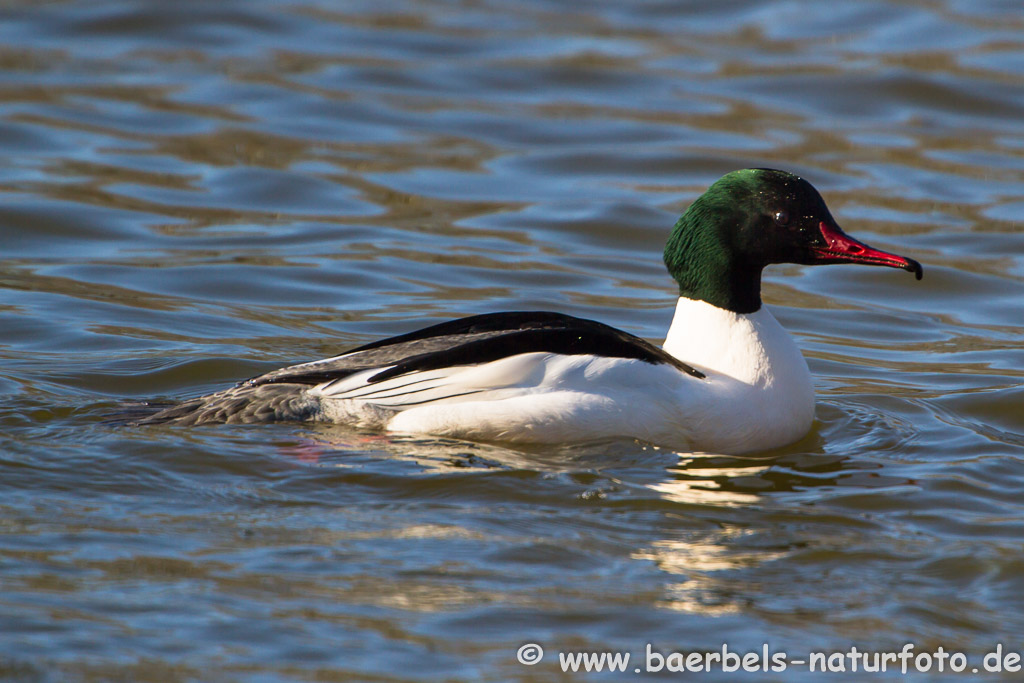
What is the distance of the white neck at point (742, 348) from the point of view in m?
6.10

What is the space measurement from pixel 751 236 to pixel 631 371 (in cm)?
87

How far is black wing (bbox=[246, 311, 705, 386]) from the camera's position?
5863mm

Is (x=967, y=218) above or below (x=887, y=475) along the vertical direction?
above

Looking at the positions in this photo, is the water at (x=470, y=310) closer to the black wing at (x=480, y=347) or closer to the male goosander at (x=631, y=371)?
the male goosander at (x=631, y=371)

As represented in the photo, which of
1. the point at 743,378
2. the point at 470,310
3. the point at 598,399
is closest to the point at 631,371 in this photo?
the point at 598,399

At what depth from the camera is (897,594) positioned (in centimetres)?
461

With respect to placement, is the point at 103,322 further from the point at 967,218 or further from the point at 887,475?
the point at 967,218

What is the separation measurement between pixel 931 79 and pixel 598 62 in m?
3.43

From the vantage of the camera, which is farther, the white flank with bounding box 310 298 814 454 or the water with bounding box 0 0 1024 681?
the white flank with bounding box 310 298 814 454

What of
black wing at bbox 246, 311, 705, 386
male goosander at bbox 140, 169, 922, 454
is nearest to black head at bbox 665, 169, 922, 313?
male goosander at bbox 140, 169, 922, 454

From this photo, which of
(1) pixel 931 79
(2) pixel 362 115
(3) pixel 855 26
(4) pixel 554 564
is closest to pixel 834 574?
(4) pixel 554 564

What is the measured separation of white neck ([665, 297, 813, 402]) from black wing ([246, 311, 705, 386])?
157mm

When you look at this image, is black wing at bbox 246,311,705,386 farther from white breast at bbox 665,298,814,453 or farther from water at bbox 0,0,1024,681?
water at bbox 0,0,1024,681

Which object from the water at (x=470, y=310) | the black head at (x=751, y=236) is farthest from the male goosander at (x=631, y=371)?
the water at (x=470, y=310)
